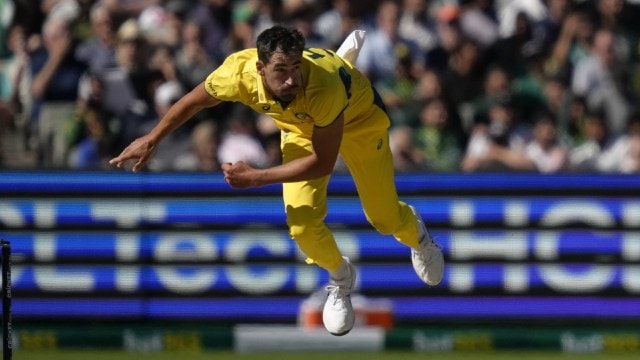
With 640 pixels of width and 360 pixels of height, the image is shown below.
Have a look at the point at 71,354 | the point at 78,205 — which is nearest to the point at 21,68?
the point at 78,205

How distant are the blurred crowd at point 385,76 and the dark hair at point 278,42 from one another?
4326mm

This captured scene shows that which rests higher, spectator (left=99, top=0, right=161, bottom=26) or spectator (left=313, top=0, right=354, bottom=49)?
spectator (left=99, top=0, right=161, bottom=26)

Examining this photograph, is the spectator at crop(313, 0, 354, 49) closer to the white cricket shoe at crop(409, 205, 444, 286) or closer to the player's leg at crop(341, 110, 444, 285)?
the white cricket shoe at crop(409, 205, 444, 286)

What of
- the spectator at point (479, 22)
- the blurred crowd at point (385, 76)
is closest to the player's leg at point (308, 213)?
the blurred crowd at point (385, 76)

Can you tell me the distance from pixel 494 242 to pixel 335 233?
1.37m

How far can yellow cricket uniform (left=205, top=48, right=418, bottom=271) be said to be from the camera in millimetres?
8102

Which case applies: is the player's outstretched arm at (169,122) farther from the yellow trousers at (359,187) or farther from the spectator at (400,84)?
the spectator at (400,84)

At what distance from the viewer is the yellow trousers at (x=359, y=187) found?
873 centimetres

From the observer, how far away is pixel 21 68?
13.1 meters

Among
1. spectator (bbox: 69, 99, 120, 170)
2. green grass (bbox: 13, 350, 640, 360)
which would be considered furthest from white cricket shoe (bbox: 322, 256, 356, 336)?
spectator (bbox: 69, 99, 120, 170)

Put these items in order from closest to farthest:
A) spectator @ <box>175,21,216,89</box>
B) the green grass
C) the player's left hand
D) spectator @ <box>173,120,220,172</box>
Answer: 1. the player's left hand
2. the green grass
3. spectator @ <box>173,120,220,172</box>
4. spectator @ <box>175,21,216,89</box>

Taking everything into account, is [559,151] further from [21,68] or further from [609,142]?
[21,68]

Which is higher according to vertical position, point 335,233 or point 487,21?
point 487,21

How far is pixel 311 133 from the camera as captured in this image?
28.3 feet
